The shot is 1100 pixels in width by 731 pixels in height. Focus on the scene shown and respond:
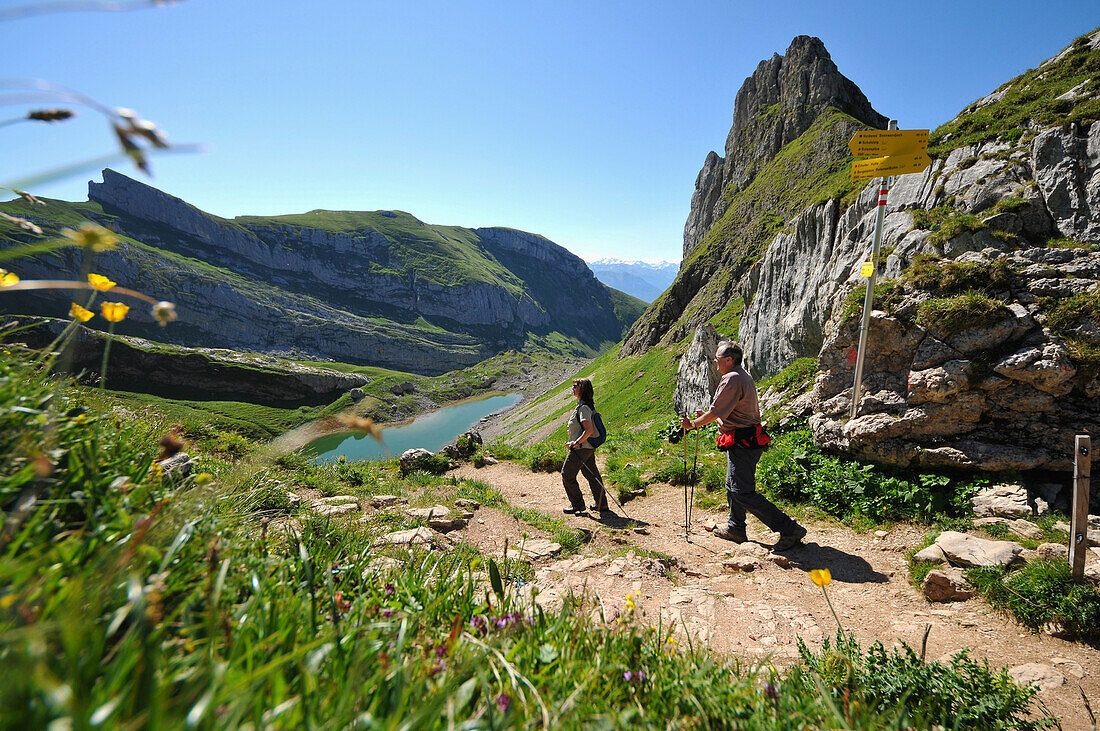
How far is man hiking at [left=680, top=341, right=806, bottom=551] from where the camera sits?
6438 mm

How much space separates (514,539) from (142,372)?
152293 mm

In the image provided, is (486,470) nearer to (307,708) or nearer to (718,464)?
(718,464)

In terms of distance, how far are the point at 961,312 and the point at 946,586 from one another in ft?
16.9

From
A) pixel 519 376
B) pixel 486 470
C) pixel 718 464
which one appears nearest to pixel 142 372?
pixel 519 376

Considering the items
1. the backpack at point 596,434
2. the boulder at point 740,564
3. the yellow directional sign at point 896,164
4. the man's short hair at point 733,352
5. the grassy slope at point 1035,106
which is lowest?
the boulder at point 740,564

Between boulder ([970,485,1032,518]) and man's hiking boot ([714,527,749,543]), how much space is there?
3.24 m

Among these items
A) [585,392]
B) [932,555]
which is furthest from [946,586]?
[585,392]

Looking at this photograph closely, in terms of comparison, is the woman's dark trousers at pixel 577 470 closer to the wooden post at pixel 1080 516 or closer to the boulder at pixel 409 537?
the boulder at pixel 409 537

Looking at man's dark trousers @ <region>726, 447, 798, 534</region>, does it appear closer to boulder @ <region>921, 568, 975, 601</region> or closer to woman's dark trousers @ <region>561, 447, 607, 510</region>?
boulder @ <region>921, 568, 975, 601</region>

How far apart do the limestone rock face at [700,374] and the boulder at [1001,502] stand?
15.8 metres

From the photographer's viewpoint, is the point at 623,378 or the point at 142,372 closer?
the point at 623,378

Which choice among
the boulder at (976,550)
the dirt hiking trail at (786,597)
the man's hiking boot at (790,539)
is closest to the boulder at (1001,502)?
the dirt hiking trail at (786,597)

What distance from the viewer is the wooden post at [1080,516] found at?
4.33 metres

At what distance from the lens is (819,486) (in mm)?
7777
